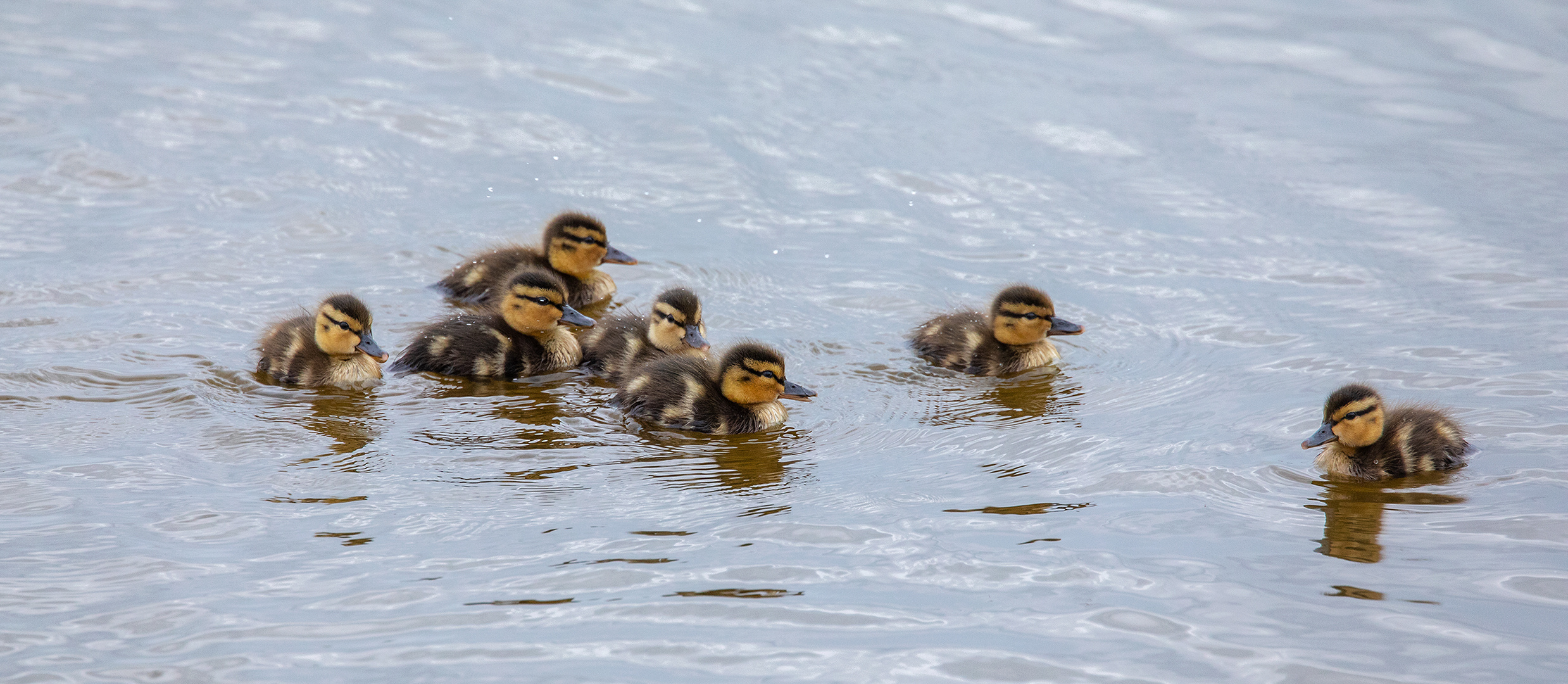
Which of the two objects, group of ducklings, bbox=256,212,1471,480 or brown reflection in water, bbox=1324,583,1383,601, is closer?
brown reflection in water, bbox=1324,583,1383,601

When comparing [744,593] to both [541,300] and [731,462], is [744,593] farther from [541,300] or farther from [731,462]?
[541,300]

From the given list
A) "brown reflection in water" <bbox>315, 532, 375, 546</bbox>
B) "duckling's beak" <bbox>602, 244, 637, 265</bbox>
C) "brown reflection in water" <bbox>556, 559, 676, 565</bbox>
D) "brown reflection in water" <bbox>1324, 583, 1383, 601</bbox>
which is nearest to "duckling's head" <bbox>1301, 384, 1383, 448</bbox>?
"brown reflection in water" <bbox>1324, 583, 1383, 601</bbox>

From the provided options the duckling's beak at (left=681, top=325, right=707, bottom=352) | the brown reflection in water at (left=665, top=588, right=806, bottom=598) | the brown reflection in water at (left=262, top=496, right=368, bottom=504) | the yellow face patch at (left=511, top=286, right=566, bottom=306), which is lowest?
the brown reflection in water at (left=665, top=588, right=806, bottom=598)

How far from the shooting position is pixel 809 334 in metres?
5.38

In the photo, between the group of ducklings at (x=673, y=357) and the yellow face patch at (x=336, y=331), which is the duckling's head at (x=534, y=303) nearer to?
the group of ducklings at (x=673, y=357)

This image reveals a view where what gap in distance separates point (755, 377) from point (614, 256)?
1.63 meters

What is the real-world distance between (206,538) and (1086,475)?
236 centimetres

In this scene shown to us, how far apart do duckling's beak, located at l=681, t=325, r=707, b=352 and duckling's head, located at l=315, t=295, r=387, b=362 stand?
1003 millimetres

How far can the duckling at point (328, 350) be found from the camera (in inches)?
183

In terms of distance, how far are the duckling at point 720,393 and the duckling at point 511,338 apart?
0.55 m

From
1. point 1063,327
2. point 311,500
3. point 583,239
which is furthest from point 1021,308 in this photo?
point 311,500

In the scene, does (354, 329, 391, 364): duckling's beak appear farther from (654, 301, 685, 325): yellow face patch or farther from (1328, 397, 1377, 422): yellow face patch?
(1328, 397, 1377, 422): yellow face patch

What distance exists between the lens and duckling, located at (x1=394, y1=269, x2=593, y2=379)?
4832 millimetres

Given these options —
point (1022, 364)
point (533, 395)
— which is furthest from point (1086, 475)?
point (533, 395)
